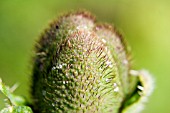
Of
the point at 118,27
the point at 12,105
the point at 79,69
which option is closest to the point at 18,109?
the point at 12,105

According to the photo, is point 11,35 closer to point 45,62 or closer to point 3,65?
point 3,65

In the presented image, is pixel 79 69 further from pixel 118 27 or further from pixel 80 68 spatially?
pixel 118 27

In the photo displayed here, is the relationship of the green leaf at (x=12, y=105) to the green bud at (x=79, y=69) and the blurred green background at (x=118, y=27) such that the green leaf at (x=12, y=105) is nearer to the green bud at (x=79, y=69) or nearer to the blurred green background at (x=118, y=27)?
the green bud at (x=79, y=69)

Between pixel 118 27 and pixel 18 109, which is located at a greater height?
pixel 118 27

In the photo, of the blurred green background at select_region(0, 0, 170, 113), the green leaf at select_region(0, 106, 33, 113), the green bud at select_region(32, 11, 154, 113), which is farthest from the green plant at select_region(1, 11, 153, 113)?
the blurred green background at select_region(0, 0, 170, 113)

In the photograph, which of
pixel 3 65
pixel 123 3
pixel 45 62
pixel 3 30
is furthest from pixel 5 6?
pixel 45 62
